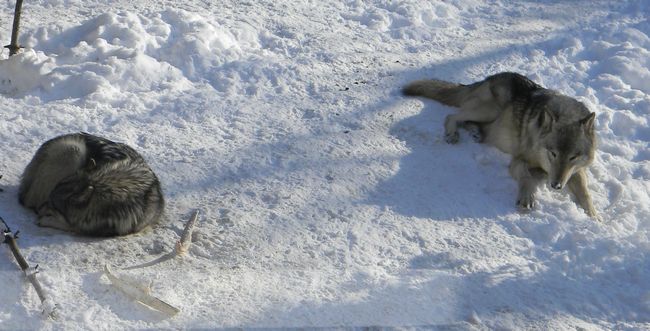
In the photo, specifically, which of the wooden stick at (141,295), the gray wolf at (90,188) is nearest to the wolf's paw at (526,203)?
the gray wolf at (90,188)

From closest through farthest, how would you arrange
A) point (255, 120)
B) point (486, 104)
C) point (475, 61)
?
point (255, 120) < point (486, 104) < point (475, 61)

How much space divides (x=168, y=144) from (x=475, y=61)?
3699 millimetres

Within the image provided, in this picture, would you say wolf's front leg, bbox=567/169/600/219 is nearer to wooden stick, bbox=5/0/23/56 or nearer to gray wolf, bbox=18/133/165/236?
gray wolf, bbox=18/133/165/236

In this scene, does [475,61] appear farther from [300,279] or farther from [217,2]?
[300,279]

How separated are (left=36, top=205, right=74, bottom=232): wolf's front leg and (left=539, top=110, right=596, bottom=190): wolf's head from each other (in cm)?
403

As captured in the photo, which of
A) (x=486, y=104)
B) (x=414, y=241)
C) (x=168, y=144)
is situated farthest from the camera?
(x=486, y=104)

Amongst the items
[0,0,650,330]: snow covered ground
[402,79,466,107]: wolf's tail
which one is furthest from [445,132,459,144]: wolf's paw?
[402,79,466,107]: wolf's tail

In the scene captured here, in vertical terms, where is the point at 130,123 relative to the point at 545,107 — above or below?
below

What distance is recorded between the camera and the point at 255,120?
7.60 meters

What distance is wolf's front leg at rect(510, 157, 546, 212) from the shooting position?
703cm

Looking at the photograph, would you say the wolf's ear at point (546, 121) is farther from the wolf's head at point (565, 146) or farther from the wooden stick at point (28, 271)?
the wooden stick at point (28, 271)

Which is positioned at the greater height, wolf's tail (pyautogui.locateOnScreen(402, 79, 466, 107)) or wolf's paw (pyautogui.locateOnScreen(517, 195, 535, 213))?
wolf's tail (pyautogui.locateOnScreen(402, 79, 466, 107))

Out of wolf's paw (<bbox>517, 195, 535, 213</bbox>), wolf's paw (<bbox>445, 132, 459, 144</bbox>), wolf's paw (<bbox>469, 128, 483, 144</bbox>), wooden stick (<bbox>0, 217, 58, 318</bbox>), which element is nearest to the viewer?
wooden stick (<bbox>0, 217, 58, 318</bbox>)

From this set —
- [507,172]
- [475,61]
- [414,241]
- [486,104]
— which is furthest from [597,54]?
[414,241]
